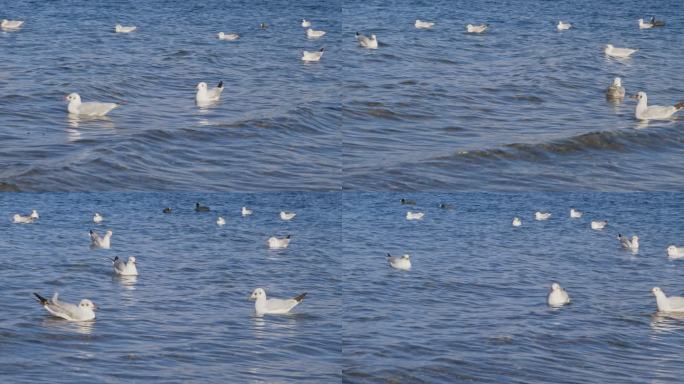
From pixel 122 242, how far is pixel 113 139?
4942 millimetres

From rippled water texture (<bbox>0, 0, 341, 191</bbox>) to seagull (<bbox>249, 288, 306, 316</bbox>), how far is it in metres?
1.35

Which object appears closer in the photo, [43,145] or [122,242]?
[43,145]

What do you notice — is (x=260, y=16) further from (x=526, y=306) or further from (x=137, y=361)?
(x=137, y=361)

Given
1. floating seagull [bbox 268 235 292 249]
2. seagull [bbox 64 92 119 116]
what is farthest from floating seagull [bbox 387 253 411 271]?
seagull [bbox 64 92 119 116]

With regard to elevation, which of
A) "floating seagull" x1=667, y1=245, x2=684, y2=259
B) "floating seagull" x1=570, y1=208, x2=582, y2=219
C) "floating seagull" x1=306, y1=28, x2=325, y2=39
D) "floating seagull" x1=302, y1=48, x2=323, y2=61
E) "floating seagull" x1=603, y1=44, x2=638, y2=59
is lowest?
"floating seagull" x1=570, y1=208, x2=582, y2=219

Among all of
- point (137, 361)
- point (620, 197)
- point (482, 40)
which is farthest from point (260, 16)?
point (137, 361)

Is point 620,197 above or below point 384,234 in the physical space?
below

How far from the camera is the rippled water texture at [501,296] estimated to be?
10250 mm

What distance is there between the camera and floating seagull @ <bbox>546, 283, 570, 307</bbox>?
41.5 ft

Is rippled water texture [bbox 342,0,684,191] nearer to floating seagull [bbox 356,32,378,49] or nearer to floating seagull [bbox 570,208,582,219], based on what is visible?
floating seagull [bbox 356,32,378,49]

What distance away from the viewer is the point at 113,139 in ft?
39.5

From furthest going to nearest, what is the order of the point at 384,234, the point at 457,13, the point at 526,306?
the point at 457,13, the point at 384,234, the point at 526,306

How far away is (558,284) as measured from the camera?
528 inches

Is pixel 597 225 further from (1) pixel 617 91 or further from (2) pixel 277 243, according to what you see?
(2) pixel 277 243
